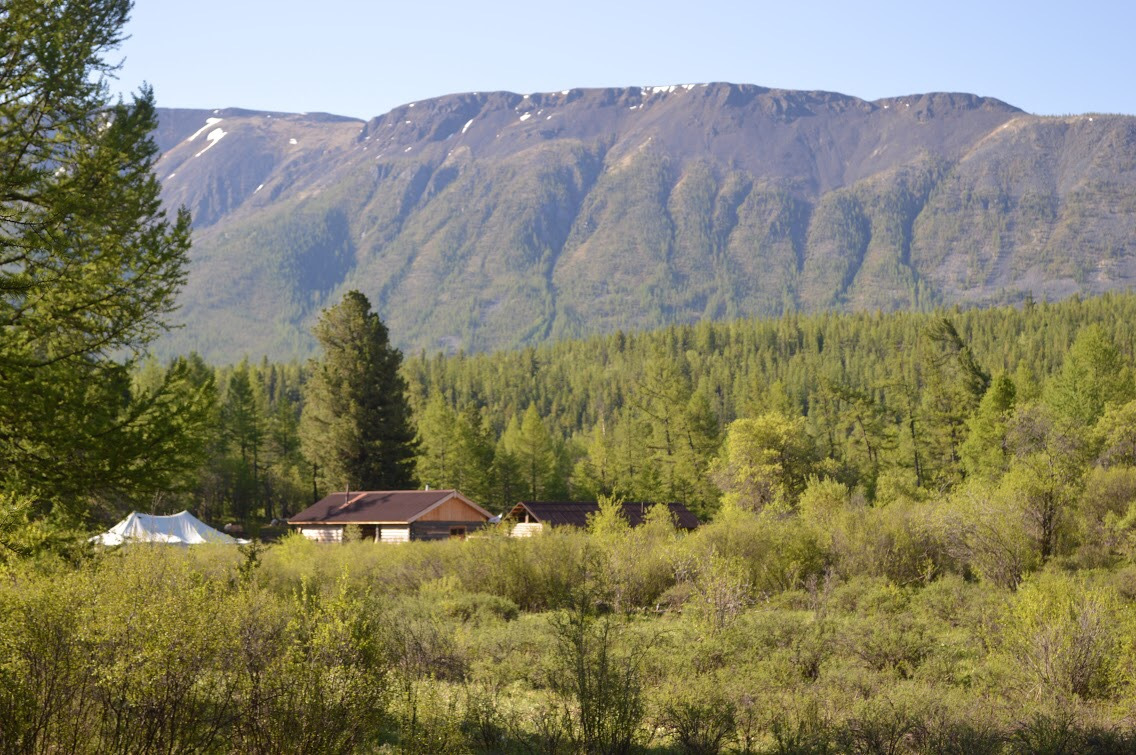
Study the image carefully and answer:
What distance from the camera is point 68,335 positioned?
13508mm

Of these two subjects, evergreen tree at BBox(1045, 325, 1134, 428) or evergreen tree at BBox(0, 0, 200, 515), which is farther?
evergreen tree at BBox(1045, 325, 1134, 428)

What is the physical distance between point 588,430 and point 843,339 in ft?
151

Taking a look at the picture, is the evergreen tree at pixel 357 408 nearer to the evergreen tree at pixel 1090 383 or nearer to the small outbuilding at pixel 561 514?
the small outbuilding at pixel 561 514

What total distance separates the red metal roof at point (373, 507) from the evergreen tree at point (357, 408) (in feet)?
6.75

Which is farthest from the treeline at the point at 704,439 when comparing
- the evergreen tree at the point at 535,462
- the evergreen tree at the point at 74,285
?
the evergreen tree at the point at 74,285

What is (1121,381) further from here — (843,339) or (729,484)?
(843,339)

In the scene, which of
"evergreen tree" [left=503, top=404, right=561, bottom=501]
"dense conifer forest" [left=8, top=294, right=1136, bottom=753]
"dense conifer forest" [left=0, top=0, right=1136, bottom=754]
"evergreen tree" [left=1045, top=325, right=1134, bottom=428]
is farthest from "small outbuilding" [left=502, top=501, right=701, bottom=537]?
"evergreen tree" [left=1045, top=325, right=1134, bottom=428]

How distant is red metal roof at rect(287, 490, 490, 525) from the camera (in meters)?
46.8

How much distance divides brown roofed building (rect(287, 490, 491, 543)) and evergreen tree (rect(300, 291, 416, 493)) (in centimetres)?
186

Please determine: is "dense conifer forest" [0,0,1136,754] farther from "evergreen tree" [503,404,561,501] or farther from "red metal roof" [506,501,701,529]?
"evergreen tree" [503,404,561,501]

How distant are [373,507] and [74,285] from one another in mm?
35544

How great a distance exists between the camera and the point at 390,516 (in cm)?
4675

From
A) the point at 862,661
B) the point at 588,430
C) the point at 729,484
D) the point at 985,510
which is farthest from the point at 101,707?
the point at 588,430

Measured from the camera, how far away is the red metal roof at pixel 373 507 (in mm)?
46844
